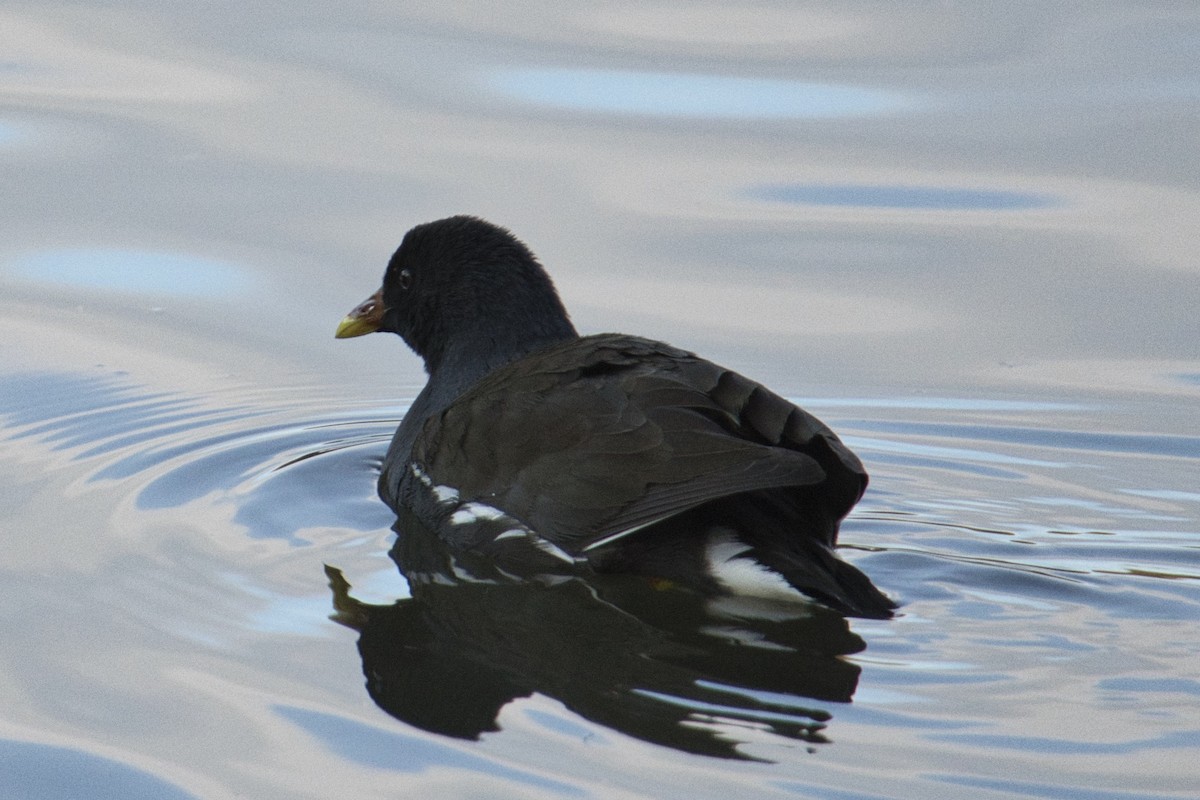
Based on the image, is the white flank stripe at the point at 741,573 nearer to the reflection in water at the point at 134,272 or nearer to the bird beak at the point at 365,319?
the bird beak at the point at 365,319

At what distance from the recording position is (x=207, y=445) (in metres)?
7.30

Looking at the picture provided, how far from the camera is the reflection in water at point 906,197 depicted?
9680 mm

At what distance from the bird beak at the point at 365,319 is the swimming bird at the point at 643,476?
1.08 m

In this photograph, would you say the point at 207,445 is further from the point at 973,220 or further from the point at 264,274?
the point at 973,220

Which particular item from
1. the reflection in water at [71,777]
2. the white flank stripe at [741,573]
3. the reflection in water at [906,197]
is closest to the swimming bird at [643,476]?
the white flank stripe at [741,573]

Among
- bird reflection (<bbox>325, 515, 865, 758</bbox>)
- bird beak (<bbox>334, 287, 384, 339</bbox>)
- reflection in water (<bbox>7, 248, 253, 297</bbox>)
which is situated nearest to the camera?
bird reflection (<bbox>325, 515, 865, 758</bbox>)

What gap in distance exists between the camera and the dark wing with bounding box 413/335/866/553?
5.48 meters

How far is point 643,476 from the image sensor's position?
18.4 ft

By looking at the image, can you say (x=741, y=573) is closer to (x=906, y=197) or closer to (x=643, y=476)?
(x=643, y=476)

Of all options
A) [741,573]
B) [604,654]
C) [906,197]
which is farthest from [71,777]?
[906,197]

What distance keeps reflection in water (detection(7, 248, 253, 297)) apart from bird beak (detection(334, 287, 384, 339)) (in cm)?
140

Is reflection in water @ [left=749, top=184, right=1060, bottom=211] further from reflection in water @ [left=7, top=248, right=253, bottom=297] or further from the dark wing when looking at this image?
the dark wing

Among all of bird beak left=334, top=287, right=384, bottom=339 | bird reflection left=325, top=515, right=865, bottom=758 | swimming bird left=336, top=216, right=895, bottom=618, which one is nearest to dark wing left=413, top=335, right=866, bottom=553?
swimming bird left=336, top=216, right=895, bottom=618

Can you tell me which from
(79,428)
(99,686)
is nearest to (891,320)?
(79,428)
